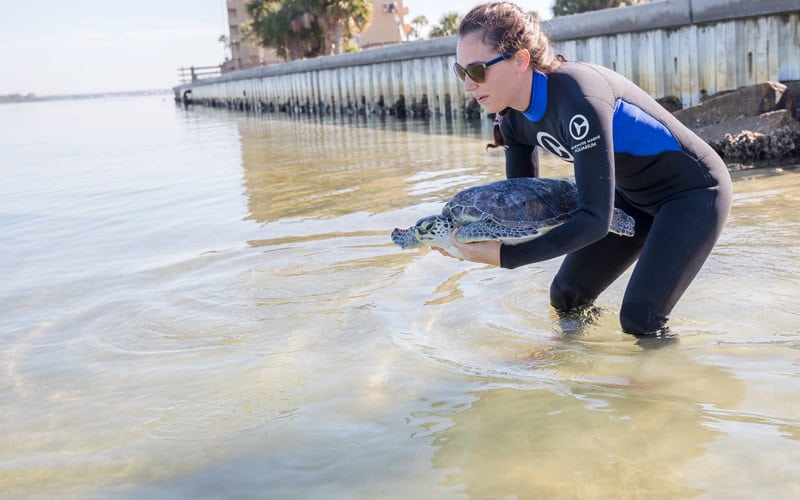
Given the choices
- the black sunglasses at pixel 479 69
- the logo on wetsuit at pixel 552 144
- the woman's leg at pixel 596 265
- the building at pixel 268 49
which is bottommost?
the woman's leg at pixel 596 265

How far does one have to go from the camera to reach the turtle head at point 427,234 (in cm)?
396

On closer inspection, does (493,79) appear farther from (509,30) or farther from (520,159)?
(520,159)

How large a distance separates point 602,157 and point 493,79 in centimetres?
61

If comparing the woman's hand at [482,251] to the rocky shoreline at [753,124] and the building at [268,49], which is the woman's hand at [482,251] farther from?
the building at [268,49]

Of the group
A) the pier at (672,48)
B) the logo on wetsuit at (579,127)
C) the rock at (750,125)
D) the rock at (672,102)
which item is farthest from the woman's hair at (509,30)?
the rock at (672,102)

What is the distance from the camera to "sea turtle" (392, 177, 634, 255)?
152 inches

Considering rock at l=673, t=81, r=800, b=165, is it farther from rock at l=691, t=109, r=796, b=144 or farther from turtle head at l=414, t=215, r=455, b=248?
turtle head at l=414, t=215, r=455, b=248

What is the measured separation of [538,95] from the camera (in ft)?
11.9

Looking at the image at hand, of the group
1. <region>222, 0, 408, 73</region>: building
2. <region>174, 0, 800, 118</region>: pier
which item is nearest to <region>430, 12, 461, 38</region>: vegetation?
<region>222, 0, 408, 73</region>: building

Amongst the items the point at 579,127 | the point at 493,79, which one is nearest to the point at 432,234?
the point at 493,79

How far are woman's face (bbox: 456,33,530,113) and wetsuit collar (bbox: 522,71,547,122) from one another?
30 mm

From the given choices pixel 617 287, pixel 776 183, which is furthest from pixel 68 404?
pixel 776 183

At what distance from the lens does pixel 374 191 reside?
10.1 m

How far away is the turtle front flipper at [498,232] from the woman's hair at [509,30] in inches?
30.0
